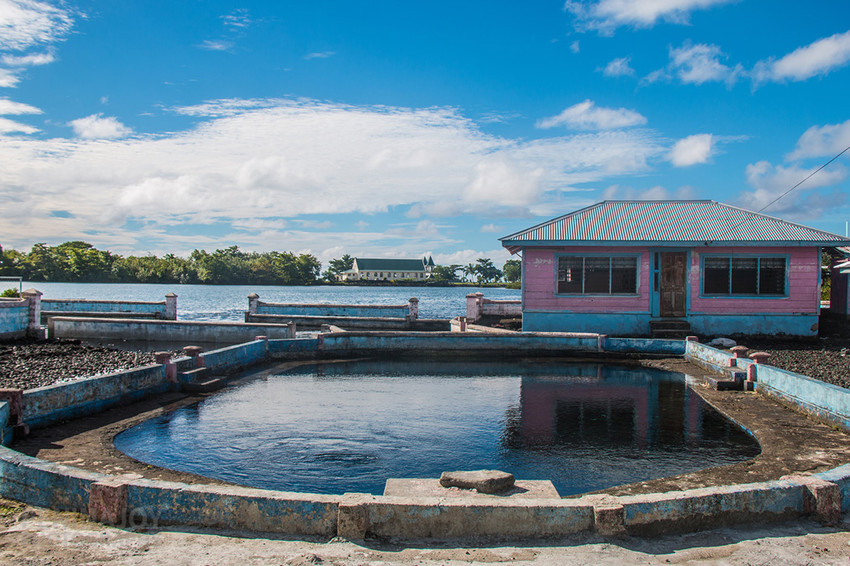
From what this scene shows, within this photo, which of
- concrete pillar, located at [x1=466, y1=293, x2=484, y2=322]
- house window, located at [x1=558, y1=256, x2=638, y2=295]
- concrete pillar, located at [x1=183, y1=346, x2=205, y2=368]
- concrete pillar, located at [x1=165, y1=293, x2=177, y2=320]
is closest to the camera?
concrete pillar, located at [x1=183, y1=346, x2=205, y2=368]

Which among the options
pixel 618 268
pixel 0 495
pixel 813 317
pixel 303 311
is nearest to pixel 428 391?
pixel 0 495

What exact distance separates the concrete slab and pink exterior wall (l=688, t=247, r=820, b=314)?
55.3 ft

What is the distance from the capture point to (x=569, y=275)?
21.4m

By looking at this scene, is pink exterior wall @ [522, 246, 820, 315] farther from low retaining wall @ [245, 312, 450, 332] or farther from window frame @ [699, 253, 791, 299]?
low retaining wall @ [245, 312, 450, 332]

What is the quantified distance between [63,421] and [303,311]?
21.6 m

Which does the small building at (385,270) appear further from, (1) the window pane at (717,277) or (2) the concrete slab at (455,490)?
(2) the concrete slab at (455,490)

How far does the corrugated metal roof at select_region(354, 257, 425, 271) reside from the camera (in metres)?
152

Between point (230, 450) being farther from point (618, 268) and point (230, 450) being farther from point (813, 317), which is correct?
point (813, 317)

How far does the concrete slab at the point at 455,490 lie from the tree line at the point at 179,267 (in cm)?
12759

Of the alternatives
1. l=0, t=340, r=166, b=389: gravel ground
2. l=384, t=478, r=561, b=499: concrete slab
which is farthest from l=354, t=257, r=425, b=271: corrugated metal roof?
l=384, t=478, r=561, b=499: concrete slab

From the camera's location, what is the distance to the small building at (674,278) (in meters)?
20.7

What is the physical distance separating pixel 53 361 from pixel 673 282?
66.0ft

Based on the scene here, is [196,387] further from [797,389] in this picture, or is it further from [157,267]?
[157,267]

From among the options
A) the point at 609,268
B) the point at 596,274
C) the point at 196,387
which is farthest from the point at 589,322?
the point at 196,387
